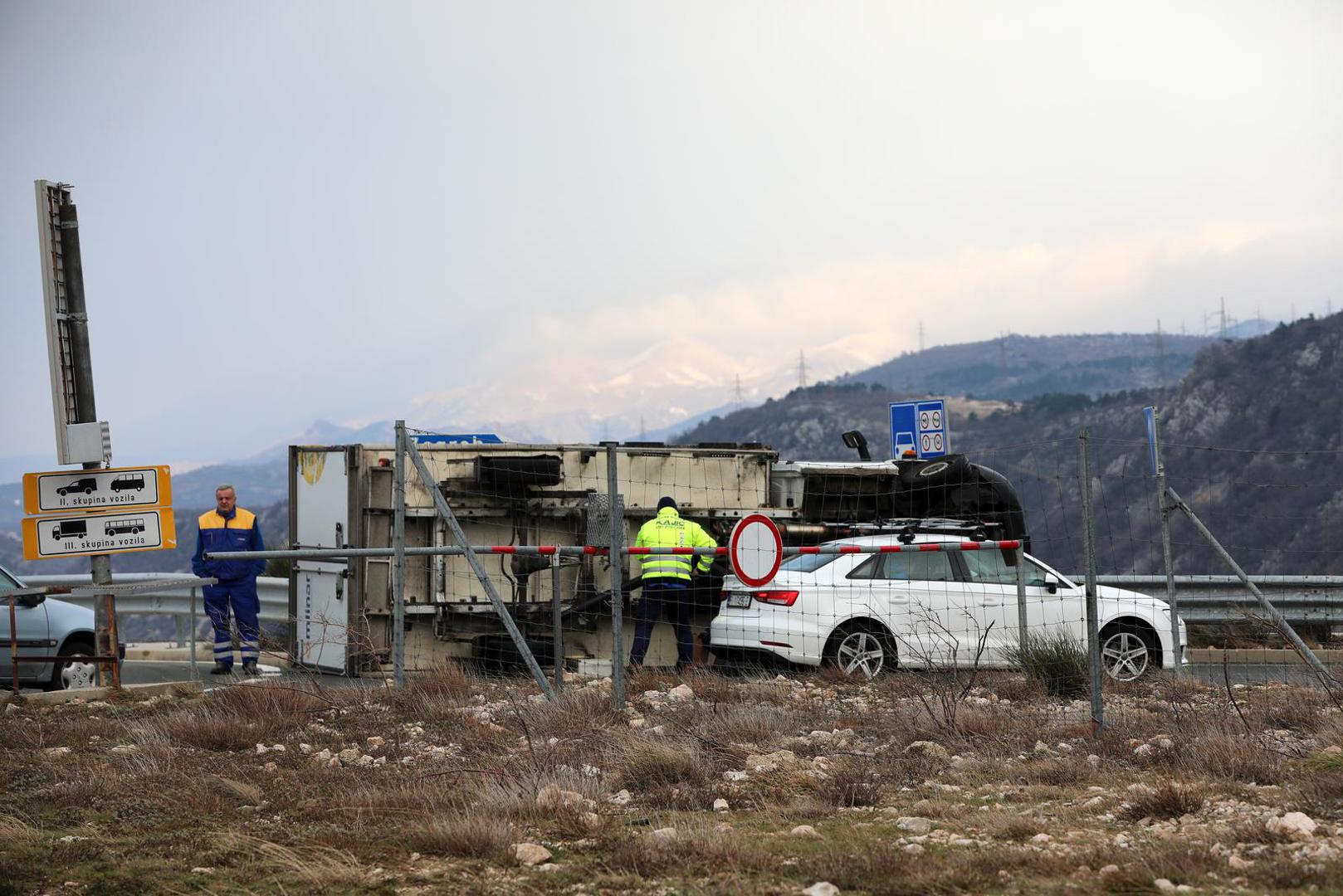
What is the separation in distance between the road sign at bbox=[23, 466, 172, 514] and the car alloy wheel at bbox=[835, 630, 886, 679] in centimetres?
591

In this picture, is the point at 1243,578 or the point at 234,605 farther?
the point at 234,605

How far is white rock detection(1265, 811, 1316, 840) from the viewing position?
5254 mm

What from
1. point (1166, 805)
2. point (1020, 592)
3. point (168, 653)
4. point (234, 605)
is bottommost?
point (168, 653)

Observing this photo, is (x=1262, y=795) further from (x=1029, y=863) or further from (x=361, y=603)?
(x=361, y=603)

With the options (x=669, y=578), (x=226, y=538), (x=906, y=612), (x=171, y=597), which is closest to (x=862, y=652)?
(x=906, y=612)

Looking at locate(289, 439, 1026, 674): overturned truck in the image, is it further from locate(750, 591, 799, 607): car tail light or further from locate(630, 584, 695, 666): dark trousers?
locate(750, 591, 799, 607): car tail light

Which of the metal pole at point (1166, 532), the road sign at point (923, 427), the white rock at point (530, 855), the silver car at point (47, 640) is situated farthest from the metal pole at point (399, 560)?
the road sign at point (923, 427)

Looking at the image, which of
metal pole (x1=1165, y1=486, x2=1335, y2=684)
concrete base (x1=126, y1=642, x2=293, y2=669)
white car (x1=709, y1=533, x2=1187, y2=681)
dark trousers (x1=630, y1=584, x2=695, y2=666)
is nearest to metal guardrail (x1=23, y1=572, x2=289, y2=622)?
concrete base (x1=126, y1=642, x2=293, y2=669)

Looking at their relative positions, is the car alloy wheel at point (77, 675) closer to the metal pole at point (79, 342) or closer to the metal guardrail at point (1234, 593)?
the metal pole at point (79, 342)

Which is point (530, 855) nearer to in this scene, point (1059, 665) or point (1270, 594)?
point (1059, 665)

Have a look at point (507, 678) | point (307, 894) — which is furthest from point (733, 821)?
point (507, 678)

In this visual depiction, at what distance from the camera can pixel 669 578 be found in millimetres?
12867

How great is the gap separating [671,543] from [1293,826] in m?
7.60

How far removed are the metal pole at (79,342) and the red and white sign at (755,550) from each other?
5.34 meters
